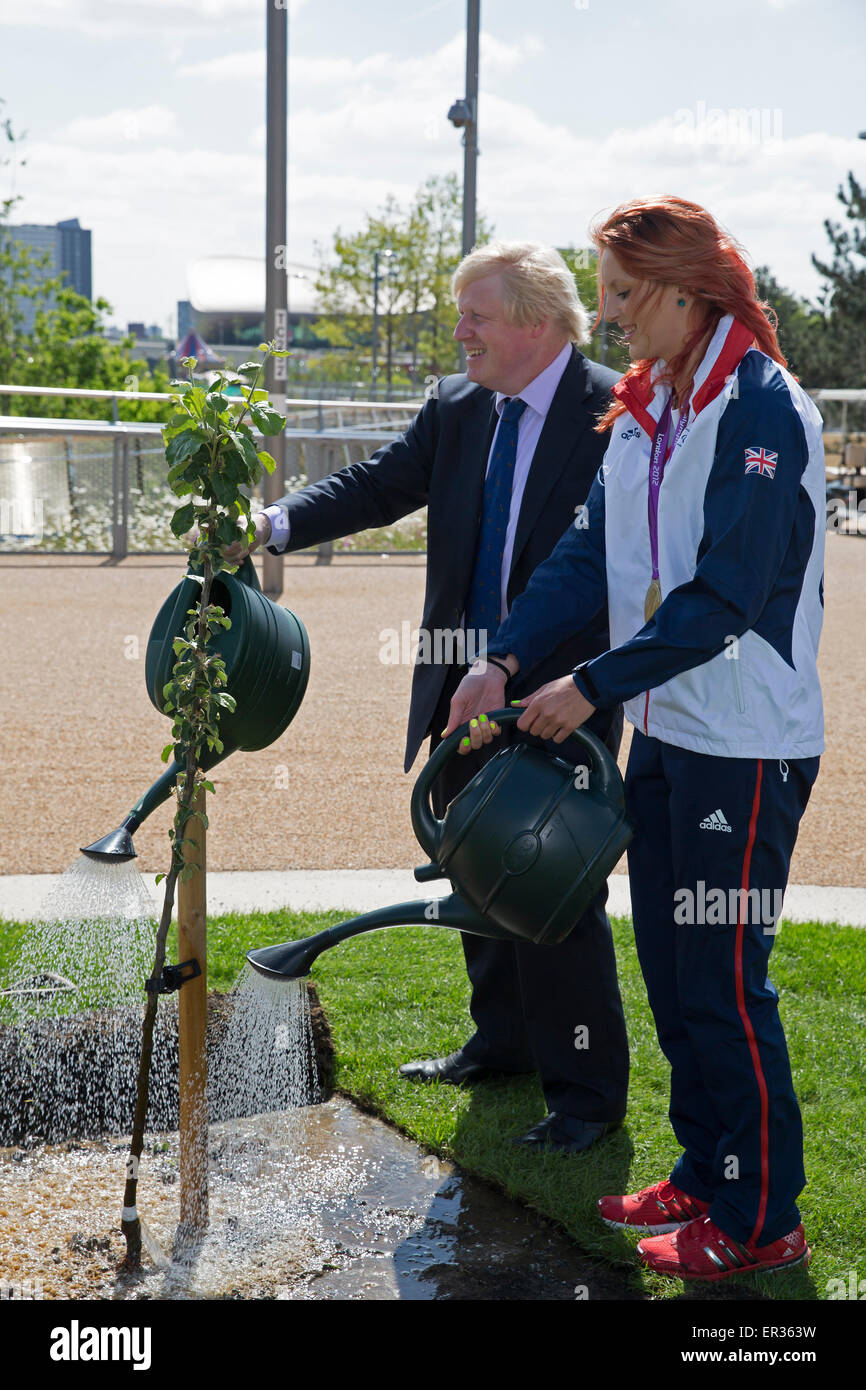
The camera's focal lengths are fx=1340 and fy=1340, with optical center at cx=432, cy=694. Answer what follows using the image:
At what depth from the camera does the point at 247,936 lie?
166 inches

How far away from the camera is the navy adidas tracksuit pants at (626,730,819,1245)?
2.38 metres

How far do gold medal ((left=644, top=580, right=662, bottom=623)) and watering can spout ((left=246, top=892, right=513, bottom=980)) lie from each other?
636mm

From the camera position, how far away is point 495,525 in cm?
315

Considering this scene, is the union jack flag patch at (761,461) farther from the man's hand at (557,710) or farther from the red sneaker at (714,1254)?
the red sneaker at (714,1254)

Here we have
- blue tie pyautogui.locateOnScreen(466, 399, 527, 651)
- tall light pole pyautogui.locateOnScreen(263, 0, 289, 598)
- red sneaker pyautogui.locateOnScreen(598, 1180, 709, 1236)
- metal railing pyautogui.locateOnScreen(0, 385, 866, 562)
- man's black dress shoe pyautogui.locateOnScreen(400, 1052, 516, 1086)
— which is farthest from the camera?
metal railing pyautogui.locateOnScreen(0, 385, 866, 562)

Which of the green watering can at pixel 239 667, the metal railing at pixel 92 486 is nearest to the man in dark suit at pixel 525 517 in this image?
the green watering can at pixel 239 667

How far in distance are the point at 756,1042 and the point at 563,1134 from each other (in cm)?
78

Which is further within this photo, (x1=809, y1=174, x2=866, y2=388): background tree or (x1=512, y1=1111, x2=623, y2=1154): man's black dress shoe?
(x1=809, y1=174, x2=866, y2=388): background tree

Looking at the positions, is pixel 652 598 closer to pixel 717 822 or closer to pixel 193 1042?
pixel 717 822

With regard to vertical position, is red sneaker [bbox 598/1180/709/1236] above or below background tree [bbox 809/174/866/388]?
below

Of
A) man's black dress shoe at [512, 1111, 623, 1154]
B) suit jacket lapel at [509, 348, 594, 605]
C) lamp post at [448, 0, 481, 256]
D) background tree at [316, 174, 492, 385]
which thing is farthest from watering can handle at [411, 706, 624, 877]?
background tree at [316, 174, 492, 385]

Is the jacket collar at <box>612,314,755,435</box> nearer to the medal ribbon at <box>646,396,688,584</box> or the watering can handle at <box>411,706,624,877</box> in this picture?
the medal ribbon at <box>646,396,688,584</box>

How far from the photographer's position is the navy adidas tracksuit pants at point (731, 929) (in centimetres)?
238

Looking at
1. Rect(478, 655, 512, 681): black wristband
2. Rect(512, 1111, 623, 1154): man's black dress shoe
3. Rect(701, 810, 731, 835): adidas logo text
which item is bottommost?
Rect(512, 1111, 623, 1154): man's black dress shoe
